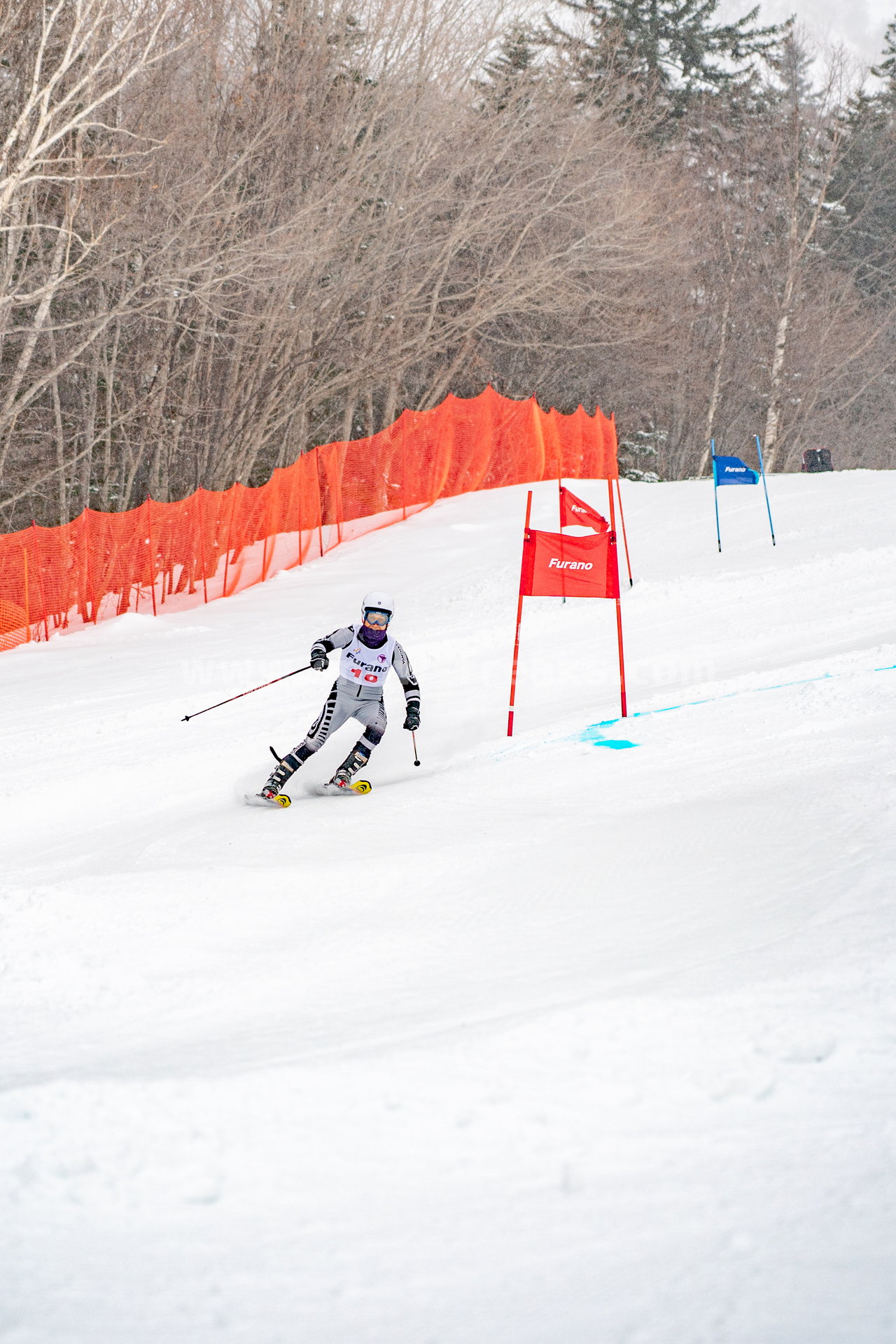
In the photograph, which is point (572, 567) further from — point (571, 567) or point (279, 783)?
point (279, 783)

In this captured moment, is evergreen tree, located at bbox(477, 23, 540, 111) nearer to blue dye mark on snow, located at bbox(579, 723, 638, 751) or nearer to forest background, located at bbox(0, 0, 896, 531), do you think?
forest background, located at bbox(0, 0, 896, 531)

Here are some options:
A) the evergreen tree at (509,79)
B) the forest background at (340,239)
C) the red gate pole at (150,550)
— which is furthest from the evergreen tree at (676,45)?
the red gate pole at (150,550)

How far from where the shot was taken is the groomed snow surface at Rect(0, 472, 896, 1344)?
8.97 feet

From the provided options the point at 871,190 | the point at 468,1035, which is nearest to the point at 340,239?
the point at 468,1035

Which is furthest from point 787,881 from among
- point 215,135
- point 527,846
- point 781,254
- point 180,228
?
point 781,254

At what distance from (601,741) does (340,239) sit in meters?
16.9

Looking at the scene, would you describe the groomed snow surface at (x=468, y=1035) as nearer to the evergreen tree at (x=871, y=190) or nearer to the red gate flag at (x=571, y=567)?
the red gate flag at (x=571, y=567)

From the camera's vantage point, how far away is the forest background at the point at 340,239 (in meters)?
17.9

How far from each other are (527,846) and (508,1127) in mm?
2918

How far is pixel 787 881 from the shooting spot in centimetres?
528

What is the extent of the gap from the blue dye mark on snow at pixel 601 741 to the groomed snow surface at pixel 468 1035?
0.11ft

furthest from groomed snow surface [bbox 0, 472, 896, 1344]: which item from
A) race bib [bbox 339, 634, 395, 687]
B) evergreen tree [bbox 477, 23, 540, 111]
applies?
evergreen tree [bbox 477, 23, 540, 111]

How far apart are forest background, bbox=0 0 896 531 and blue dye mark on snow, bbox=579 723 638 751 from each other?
8146 mm

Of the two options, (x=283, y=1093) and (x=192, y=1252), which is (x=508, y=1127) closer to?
(x=283, y=1093)
